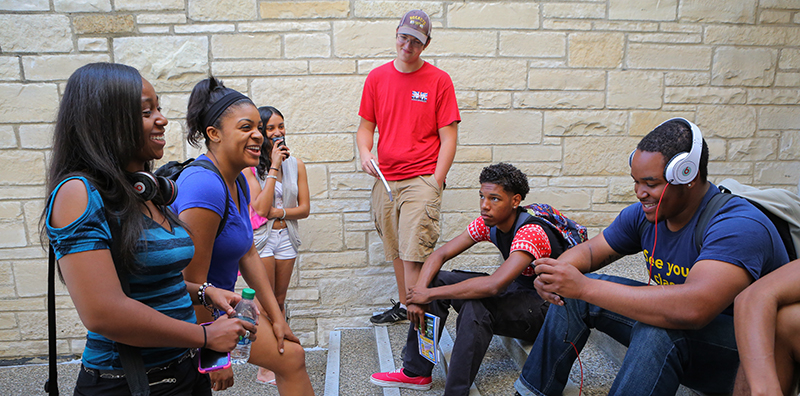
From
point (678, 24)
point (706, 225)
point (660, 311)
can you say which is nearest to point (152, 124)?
point (660, 311)

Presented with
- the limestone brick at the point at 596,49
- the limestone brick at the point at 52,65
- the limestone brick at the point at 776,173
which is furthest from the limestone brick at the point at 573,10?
the limestone brick at the point at 52,65

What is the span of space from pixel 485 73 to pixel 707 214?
2.58 meters

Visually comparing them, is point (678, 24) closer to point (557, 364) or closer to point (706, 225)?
point (706, 225)

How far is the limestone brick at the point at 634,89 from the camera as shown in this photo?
4.09 meters

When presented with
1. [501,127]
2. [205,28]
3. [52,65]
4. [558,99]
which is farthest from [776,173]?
[52,65]

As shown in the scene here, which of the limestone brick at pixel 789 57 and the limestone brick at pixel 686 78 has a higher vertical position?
the limestone brick at pixel 789 57

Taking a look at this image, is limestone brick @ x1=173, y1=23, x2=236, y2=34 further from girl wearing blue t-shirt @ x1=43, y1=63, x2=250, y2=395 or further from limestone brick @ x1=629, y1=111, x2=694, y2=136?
limestone brick @ x1=629, y1=111, x2=694, y2=136

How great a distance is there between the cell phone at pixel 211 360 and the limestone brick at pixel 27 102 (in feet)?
12.4

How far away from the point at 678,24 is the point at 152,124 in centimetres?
441

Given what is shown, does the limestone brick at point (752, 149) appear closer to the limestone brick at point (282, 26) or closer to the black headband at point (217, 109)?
the limestone brick at point (282, 26)

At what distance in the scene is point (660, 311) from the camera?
1.66 m

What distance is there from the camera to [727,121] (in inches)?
163

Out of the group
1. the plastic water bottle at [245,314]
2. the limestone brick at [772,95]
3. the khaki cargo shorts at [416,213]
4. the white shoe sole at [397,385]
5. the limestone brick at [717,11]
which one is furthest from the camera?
the limestone brick at [772,95]

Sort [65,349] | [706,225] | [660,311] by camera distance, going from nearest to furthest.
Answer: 1. [660,311]
2. [706,225]
3. [65,349]
